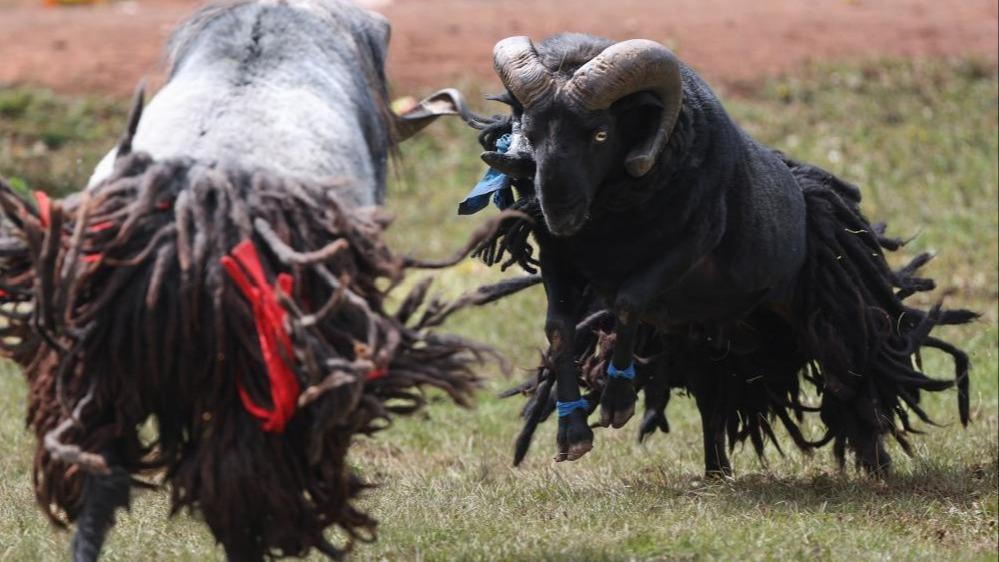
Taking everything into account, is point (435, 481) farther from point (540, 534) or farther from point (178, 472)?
point (178, 472)

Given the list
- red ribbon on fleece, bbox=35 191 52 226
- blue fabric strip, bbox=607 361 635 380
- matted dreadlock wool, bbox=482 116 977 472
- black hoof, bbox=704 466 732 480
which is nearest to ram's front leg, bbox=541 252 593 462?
blue fabric strip, bbox=607 361 635 380

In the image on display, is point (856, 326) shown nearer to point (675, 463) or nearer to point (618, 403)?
point (675, 463)

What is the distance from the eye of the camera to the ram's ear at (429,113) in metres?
6.31

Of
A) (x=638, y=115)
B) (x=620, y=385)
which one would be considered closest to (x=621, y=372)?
(x=620, y=385)

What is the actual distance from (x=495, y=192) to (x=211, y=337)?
86.0 inches

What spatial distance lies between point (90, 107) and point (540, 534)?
1044cm

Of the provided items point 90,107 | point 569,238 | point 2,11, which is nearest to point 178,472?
point 569,238

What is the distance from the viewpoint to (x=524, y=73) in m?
6.00

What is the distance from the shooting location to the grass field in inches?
225

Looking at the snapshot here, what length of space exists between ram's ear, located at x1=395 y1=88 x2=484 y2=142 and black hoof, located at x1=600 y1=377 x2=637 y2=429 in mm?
1237

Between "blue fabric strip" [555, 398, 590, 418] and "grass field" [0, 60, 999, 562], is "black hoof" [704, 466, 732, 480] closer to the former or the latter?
"grass field" [0, 60, 999, 562]

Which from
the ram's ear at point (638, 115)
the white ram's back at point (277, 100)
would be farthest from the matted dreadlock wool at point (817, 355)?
the white ram's back at point (277, 100)

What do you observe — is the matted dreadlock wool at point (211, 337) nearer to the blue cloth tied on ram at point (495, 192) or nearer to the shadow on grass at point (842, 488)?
the blue cloth tied on ram at point (495, 192)

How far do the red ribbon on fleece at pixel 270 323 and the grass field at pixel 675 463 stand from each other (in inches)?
42.2
